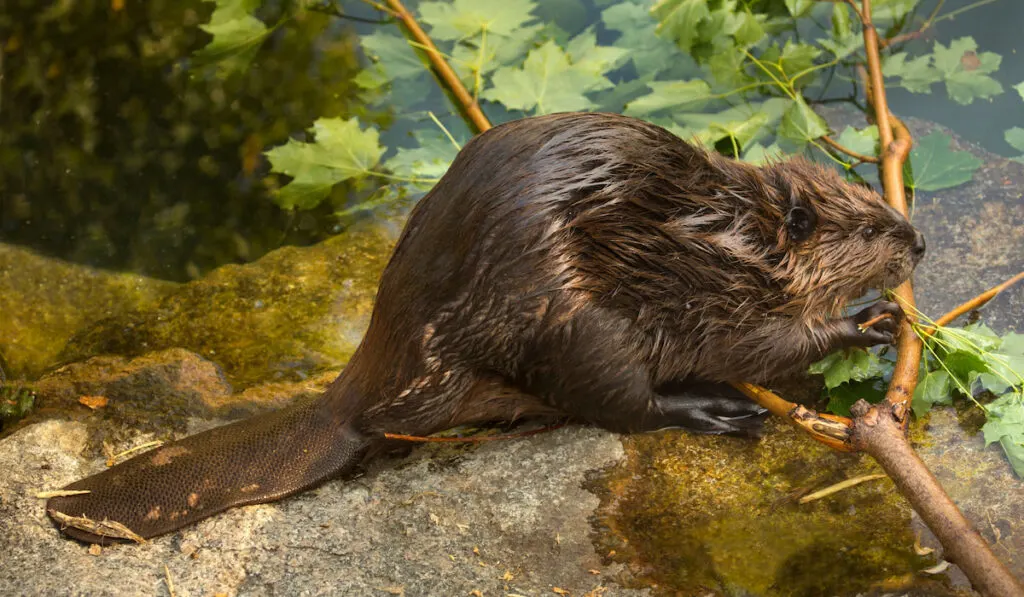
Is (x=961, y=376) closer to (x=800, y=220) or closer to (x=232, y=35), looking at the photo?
(x=800, y=220)

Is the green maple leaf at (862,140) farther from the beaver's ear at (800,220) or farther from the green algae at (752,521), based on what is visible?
the green algae at (752,521)

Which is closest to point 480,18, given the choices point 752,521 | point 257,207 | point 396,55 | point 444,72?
point 444,72

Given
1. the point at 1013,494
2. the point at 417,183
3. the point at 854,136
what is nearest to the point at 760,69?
the point at 854,136

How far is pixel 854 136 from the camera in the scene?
10.5 feet

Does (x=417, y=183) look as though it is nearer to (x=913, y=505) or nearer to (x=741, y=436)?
(x=741, y=436)

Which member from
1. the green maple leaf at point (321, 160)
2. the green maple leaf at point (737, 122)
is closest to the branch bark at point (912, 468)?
the green maple leaf at point (737, 122)

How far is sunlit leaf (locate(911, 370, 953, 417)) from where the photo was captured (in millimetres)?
2551

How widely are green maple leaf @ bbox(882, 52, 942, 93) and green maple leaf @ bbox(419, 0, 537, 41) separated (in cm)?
126

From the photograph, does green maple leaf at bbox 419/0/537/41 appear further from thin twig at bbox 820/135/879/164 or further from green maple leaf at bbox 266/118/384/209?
thin twig at bbox 820/135/879/164

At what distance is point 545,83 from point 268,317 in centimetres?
119

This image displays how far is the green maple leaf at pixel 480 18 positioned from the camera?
359 centimetres

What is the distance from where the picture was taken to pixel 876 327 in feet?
8.91

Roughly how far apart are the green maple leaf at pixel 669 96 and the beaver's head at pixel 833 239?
66 centimetres

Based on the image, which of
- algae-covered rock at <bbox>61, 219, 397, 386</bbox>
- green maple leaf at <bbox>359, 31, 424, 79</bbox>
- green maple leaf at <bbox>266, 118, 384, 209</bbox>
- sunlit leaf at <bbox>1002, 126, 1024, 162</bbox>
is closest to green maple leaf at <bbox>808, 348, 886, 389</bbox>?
sunlit leaf at <bbox>1002, 126, 1024, 162</bbox>
